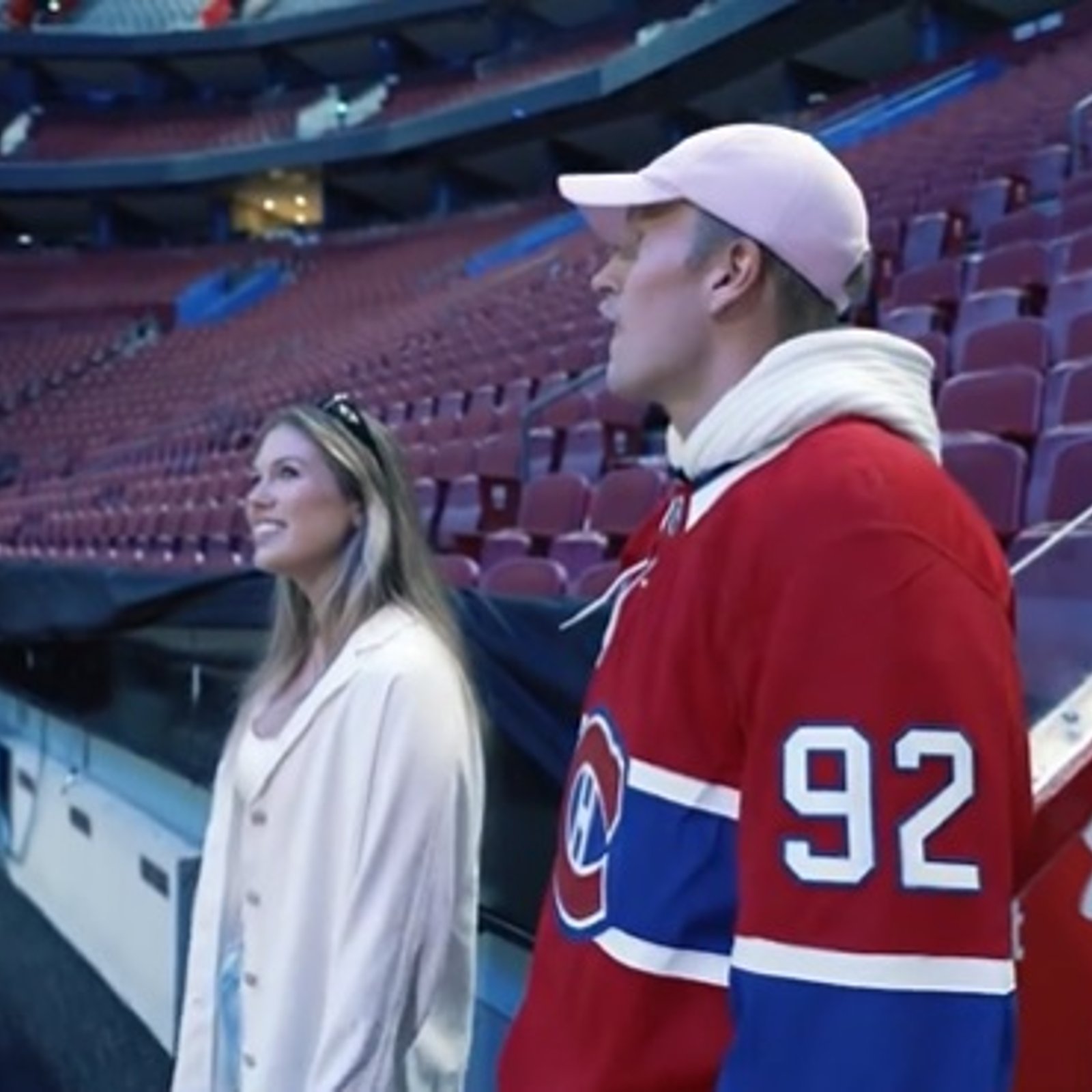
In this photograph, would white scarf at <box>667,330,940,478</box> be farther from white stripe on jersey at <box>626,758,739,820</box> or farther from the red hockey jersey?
white stripe on jersey at <box>626,758,739,820</box>

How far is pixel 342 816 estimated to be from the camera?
4.98 feet

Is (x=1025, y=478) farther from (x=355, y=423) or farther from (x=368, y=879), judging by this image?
(x=368, y=879)

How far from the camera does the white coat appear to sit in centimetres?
147

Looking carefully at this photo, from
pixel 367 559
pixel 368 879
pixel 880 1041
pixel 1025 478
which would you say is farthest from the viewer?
pixel 1025 478

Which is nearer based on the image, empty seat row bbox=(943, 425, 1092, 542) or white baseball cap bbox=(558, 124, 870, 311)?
white baseball cap bbox=(558, 124, 870, 311)

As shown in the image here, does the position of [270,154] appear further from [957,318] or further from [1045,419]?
[1045,419]

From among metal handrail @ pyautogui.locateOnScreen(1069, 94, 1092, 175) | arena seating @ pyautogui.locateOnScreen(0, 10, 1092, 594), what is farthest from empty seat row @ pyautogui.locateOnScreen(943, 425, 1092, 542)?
metal handrail @ pyautogui.locateOnScreen(1069, 94, 1092, 175)

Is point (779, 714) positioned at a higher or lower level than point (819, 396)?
lower

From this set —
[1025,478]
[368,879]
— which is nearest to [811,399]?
[368,879]

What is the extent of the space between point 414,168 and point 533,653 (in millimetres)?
19703

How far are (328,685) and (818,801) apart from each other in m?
0.89

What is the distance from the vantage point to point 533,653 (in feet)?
7.36

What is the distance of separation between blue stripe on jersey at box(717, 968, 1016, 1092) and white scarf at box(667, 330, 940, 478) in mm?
322

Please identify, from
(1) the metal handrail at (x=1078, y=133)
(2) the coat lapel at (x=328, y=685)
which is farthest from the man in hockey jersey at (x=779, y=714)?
(1) the metal handrail at (x=1078, y=133)
